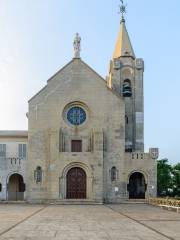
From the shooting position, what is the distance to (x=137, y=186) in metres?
61.1

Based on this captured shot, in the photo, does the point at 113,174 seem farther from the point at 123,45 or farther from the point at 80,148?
the point at 123,45

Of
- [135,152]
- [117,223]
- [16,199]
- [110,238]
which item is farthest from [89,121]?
[110,238]

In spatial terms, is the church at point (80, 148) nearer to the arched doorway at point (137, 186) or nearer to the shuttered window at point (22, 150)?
the arched doorway at point (137, 186)

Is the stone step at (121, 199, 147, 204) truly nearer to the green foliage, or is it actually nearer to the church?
the church

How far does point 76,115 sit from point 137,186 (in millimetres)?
12026

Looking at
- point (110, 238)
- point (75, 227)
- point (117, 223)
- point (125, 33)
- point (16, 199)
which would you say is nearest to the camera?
point (110, 238)

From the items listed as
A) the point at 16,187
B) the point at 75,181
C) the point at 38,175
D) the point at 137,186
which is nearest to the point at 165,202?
the point at 75,181

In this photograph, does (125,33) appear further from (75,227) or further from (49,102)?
(75,227)

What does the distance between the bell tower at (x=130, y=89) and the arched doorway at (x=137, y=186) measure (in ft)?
11.0

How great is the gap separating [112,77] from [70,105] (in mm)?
7237


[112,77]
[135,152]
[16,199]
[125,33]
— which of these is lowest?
[16,199]

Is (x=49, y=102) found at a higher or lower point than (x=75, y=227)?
higher

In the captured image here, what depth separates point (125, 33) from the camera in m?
66.7

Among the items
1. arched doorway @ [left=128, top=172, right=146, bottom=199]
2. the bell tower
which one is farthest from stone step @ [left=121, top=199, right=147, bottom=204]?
the bell tower
